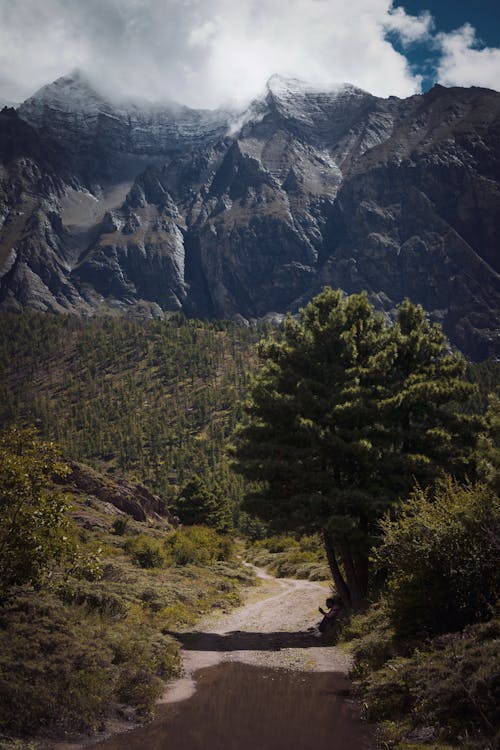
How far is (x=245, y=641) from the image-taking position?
2134cm

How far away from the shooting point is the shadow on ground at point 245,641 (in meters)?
20.0

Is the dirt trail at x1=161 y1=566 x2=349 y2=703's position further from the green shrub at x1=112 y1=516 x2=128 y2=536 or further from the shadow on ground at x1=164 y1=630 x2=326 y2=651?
the green shrub at x1=112 y1=516 x2=128 y2=536

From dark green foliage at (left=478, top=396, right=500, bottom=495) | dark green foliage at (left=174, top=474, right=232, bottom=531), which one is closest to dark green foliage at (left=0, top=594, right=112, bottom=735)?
dark green foliage at (left=478, top=396, right=500, bottom=495)

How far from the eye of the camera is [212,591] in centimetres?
3131

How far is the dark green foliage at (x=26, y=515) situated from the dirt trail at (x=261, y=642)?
4.51m

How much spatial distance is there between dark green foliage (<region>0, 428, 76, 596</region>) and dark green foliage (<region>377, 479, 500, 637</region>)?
833 cm

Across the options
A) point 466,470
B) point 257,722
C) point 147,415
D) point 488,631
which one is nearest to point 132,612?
point 257,722

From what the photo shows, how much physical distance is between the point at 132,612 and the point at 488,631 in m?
12.9

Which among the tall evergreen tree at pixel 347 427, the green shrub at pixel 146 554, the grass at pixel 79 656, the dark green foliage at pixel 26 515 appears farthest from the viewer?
the green shrub at pixel 146 554

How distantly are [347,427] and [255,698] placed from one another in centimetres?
1152

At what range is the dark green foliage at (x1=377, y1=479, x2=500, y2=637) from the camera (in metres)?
12.7

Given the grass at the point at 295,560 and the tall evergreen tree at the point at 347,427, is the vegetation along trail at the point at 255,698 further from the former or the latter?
the grass at the point at 295,560

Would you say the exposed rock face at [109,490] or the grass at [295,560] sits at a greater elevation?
the exposed rock face at [109,490]

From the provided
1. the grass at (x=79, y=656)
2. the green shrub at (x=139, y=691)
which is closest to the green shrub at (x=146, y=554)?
the grass at (x=79, y=656)
